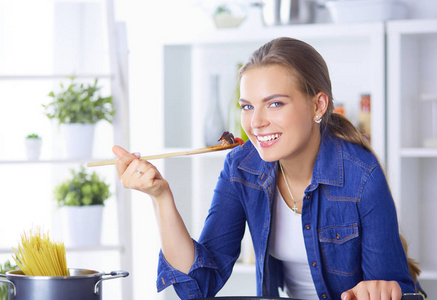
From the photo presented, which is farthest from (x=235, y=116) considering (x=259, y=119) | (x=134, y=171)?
(x=134, y=171)

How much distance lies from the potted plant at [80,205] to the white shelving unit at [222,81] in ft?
1.28

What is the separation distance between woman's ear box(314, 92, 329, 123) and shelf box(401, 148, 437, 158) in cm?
110

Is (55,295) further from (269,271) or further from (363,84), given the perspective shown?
(363,84)

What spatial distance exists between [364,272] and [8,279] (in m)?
0.84

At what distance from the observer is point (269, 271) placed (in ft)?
5.57

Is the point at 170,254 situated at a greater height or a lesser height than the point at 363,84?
lesser

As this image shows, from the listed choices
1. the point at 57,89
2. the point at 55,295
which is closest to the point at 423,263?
the point at 57,89

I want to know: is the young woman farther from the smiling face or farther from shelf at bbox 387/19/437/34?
shelf at bbox 387/19/437/34

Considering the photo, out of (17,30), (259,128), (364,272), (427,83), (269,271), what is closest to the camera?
(259,128)

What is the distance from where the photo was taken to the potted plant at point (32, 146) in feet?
8.45

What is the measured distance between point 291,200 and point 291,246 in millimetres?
120

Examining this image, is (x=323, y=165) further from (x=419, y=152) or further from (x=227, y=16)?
(x=227, y=16)

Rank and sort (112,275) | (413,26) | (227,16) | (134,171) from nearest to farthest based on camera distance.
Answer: (112,275), (134,171), (413,26), (227,16)

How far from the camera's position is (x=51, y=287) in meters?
1.07
